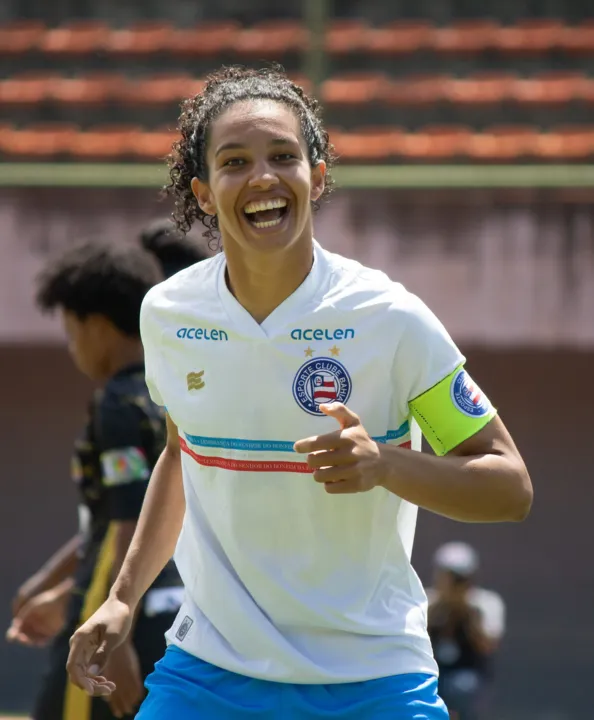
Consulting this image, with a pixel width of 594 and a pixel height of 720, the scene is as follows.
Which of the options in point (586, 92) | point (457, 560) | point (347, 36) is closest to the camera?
point (586, 92)

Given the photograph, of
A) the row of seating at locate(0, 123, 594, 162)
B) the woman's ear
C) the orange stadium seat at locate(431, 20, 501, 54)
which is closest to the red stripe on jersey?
the woman's ear

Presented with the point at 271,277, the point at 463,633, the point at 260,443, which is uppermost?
the point at 271,277

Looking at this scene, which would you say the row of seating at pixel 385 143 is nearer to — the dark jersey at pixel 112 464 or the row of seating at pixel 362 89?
the row of seating at pixel 362 89

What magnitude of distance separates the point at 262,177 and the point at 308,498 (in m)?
0.59

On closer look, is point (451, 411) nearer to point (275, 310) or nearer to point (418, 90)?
point (275, 310)

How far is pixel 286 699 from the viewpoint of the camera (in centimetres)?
266

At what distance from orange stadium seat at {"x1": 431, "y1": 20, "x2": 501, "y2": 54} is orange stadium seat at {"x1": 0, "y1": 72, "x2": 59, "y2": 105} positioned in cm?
195

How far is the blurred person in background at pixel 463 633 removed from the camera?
24.8 ft

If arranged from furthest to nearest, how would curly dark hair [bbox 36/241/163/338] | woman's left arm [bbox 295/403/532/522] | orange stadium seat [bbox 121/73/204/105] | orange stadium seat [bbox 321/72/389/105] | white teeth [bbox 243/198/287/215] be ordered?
orange stadium seat [bbox 121/73/204/105] < orange stadium seat [bbox 321/72/389/105] < curly dark hair [bbox 36/241/163/338] < white teeth [bbox 243/198/287/215] < woman's left arm [bbox 295/403/532/522]

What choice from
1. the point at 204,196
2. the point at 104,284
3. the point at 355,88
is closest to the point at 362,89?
the point at 355,88

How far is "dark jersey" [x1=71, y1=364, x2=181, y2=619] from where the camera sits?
12.4 feet

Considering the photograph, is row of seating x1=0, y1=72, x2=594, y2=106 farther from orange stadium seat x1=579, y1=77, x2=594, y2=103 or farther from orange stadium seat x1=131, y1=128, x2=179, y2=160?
orange stadium seat x1=131, y1=128, x2=179, y2=160

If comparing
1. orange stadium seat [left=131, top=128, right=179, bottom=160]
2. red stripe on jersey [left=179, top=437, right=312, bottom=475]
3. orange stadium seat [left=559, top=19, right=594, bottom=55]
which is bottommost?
orange stadium seat [left=131, top=128, right=179, bottom=160]

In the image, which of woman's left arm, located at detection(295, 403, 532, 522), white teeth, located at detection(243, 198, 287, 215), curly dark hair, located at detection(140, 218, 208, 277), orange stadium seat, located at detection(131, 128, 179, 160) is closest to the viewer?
woman's left arm, located at detection(295, 403, 532, 522)
